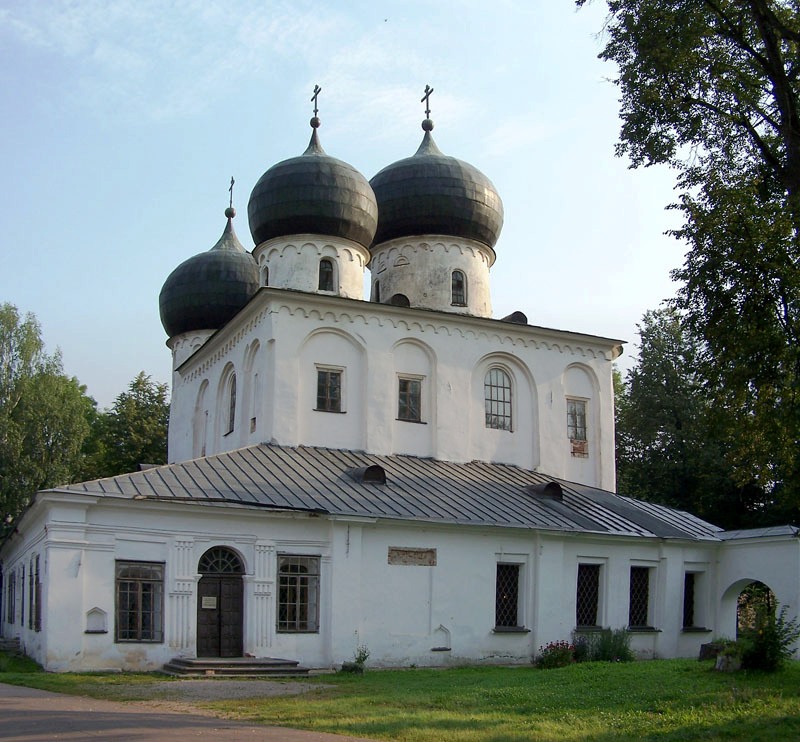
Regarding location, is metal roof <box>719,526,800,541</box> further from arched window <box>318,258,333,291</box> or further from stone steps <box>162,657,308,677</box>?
arched window <box>318,258,333,291</box>

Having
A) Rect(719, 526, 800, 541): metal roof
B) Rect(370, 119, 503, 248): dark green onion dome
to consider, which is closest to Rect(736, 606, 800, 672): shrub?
Rect(719, 526, 800, 541): metal roof

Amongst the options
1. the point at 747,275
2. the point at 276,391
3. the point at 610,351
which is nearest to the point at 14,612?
the point at 276,391

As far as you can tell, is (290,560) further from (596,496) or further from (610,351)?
(610,351)

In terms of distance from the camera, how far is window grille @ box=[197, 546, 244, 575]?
59.5ft

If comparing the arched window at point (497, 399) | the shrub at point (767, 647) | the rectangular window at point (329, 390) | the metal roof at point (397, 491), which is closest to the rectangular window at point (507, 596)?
the metal roof at point (397, 491)

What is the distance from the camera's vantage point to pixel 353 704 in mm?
12188

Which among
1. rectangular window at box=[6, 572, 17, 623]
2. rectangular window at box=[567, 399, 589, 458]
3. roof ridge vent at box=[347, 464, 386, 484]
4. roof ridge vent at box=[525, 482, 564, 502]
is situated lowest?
rectangular window at box=[6, 572, 17, 623]

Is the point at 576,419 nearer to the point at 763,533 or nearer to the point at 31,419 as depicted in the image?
the point at 763,533

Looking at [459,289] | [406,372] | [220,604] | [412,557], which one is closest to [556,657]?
[412,557]

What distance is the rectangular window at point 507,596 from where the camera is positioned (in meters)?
20.8

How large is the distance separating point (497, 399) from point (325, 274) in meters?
5.32

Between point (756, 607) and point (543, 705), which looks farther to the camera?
point (756, 607)

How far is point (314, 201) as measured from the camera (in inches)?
995

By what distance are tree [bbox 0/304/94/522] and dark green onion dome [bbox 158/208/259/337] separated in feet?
23.6
